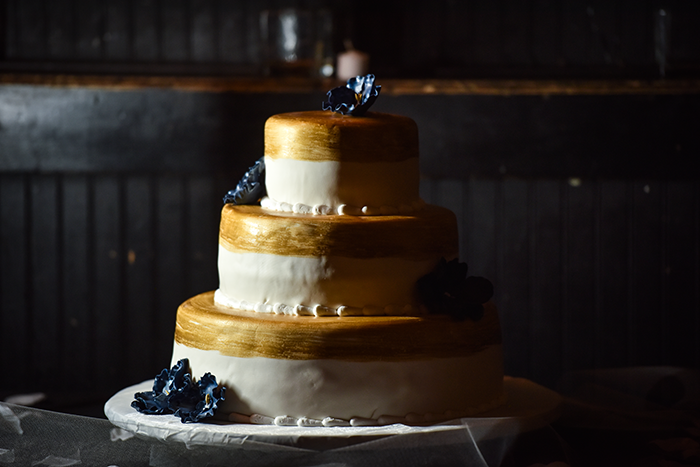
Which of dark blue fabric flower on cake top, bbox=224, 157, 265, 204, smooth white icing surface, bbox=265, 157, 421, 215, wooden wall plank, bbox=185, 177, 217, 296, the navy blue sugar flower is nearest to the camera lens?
A: the navy blue sugar flower

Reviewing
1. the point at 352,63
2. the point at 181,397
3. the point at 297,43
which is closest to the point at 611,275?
the point at 352,63

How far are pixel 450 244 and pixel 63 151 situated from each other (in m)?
1.60

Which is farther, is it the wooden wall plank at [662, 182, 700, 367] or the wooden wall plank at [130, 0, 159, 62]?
the wooden wall plank at [130, 0, 159, 62]

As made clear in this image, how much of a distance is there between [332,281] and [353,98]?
336 millimetres

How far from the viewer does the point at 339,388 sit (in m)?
1.33

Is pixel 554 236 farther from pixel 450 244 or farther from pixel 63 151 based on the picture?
pixel 63 151

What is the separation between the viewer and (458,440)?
121 centimetres

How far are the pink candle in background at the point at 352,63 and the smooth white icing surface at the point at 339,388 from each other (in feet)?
4.73

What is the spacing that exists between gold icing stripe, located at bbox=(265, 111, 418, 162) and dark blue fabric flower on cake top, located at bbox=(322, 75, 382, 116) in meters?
0.02

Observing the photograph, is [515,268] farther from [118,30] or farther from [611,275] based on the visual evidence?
[118,30]

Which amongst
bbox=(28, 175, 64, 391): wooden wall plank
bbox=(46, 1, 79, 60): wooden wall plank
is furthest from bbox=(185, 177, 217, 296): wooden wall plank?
bbox=(46, 1, 79, 60): wooden wall plank

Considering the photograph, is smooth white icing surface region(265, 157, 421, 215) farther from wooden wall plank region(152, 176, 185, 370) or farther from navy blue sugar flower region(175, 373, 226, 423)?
wooden wall plank region(152, 176, 185, 370)

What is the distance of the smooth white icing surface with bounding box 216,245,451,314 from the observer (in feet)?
4.51

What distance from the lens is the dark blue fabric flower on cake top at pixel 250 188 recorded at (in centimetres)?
158
